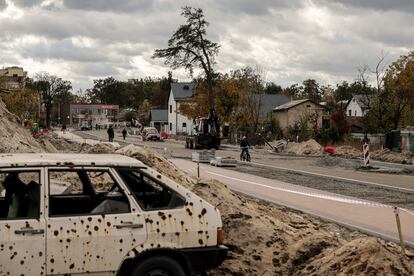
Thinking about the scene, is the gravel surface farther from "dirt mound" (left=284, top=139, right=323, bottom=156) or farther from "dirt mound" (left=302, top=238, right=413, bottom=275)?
"dirt mound" (left=284, top=139, right=323, bottom=156)

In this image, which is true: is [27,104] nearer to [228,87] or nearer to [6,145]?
[228,87]

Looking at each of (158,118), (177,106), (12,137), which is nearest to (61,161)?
(12,137)

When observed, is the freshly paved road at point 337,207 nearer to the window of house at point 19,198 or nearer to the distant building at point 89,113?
the window of house at point 19,198

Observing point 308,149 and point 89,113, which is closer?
point 308,149

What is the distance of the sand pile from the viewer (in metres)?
6.72

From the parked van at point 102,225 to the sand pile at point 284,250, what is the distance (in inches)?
57.7

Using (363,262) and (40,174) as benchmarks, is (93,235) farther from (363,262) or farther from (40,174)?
Answer: (363,262)

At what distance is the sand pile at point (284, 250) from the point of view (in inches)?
264

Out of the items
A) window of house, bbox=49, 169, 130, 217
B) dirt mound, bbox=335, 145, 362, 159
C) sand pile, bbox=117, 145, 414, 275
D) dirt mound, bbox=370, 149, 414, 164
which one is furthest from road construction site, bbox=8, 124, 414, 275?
dirt mound, bbox=335, 145, 362, 159

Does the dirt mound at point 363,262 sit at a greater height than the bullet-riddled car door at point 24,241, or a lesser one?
lesser

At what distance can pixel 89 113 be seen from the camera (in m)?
170

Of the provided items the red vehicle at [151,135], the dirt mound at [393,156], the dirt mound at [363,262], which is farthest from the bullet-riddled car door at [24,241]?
the red vehicle at [151,135]

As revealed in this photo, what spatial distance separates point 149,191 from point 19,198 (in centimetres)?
137

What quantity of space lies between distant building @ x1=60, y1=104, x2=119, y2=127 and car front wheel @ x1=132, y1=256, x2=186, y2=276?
156649 mm
